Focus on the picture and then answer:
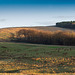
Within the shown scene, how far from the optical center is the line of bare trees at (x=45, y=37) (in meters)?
48.5

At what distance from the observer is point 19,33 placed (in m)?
62.1

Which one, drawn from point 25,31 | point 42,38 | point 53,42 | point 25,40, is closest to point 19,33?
point 25,31

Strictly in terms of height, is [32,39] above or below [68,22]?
below

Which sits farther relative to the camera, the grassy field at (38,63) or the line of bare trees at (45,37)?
the line of bare trees at (45,37)

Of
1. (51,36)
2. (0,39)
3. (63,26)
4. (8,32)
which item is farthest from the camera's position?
(63,26)

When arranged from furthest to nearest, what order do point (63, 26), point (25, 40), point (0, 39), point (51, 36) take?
point (63, 26)
point (0, 39)
point (25, 40)
point (51, 36)

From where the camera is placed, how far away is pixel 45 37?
5316 centimetres

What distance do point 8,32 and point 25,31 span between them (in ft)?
25.8

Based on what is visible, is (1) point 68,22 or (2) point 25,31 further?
(1) point 68,22

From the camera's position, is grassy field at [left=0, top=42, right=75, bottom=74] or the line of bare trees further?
the line of bare trees

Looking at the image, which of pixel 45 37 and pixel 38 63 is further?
pixel 45 37

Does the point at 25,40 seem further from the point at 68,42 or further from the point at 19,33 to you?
the point at 68,42

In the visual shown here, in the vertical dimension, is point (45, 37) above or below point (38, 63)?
above

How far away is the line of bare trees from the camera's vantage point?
1908 inches
